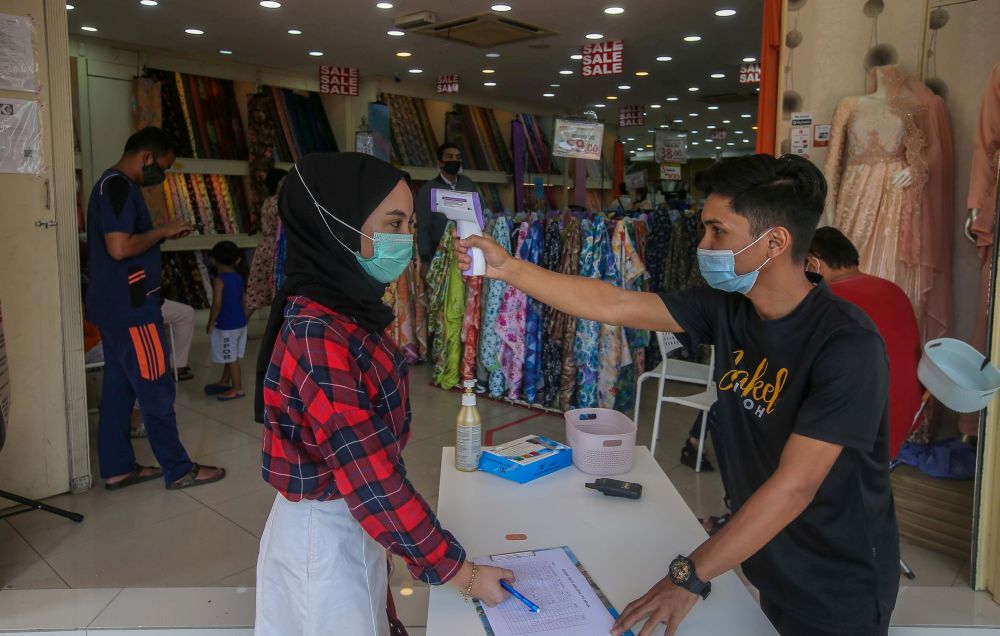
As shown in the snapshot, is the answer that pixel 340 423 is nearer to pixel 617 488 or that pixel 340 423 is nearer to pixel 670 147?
pixel 617 488

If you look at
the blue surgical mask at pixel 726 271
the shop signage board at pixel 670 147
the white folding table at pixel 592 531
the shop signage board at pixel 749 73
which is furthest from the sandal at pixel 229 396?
the shop signage board at pixel 749 73

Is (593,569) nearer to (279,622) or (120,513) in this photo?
(279,622)

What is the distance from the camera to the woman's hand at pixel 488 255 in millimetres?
1848

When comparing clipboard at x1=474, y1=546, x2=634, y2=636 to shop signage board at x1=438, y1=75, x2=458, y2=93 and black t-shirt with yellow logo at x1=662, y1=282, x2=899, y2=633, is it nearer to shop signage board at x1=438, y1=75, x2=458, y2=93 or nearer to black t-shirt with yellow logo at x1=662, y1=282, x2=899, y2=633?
black t-shirt with yellow logo at x1=662, y1=282, x2=899, y2=633

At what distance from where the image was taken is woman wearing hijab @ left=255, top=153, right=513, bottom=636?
1.35m

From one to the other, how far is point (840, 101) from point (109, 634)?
12.8ft

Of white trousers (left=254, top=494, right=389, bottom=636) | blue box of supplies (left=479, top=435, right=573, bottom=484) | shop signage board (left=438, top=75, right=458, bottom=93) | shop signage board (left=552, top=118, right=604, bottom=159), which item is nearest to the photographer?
white trousers (left=254, top=494, right=389, bottom=636)

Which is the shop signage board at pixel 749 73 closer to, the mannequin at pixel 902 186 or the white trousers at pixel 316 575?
the mannequin at pixel 902 186

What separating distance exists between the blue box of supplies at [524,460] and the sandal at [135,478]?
2.61m

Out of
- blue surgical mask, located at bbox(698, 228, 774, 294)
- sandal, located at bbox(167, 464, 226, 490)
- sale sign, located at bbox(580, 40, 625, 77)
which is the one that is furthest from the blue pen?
sale sign, located at bbox(580, 40, 625, 77)

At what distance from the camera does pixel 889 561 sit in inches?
57.6

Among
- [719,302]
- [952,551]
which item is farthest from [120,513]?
[952,551]

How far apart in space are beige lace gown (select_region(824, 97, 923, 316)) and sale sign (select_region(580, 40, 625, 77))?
386 centimetres

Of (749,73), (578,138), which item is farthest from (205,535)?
(749,73)
